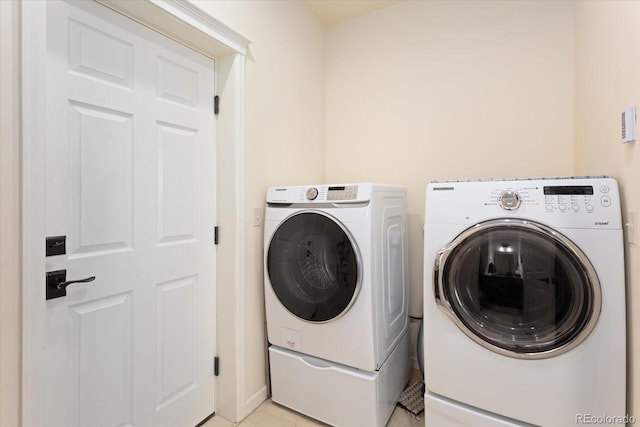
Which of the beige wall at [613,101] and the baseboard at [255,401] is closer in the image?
the beige wall at [613,101]

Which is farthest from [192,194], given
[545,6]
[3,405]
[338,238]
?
[545,6]

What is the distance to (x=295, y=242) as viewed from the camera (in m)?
1.67

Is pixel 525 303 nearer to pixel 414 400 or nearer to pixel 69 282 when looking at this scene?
pixel 414 400

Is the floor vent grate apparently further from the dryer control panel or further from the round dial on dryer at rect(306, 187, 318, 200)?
the round dial on dryer at rect(306, 187, 318, 200)

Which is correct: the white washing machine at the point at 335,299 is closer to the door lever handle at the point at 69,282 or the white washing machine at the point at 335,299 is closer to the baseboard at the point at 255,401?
the baseboard at the point at 255,401

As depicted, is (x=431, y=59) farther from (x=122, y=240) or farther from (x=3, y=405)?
(x=3, y=405)

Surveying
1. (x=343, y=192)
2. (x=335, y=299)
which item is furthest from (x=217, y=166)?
(x=335, y=299)

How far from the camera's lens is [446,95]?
213 cm

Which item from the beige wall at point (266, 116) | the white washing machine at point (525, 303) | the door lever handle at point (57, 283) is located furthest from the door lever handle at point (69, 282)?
the white washing machine at point (525, 303)

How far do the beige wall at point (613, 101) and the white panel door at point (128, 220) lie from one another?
70.1 inches

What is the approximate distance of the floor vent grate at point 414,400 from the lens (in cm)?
172

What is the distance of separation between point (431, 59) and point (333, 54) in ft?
2.63

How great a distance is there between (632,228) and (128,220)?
75.8 inches

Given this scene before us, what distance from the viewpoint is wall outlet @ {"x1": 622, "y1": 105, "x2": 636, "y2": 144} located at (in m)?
1.05
